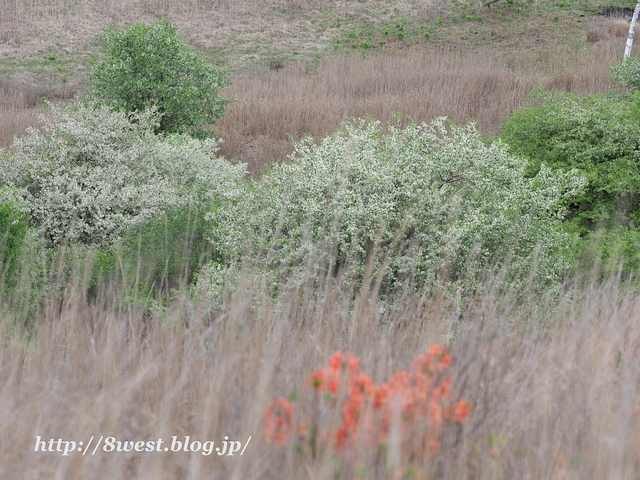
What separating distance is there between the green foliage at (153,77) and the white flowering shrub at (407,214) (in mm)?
8734

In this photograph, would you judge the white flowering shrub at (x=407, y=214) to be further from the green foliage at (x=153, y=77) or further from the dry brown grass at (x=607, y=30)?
the dry brown grass at (x=607, y=30)

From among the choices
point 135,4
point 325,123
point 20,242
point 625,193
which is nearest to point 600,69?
point 325,123

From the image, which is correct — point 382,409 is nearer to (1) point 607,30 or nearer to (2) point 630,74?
(2) point 630,74

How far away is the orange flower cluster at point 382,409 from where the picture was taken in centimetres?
190

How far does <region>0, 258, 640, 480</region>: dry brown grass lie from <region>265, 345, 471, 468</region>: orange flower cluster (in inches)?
2.7

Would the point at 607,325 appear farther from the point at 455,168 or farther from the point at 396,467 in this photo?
the point at 455,168

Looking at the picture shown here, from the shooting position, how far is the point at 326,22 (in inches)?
1448

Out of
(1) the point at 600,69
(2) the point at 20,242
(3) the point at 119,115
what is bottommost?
(2) the point at 20,242

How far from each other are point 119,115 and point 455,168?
258 inches

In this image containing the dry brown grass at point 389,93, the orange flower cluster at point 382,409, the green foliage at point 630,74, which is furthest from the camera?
the dry brown grass at point 389,93

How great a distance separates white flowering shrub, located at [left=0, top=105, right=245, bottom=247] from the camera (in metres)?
9.75

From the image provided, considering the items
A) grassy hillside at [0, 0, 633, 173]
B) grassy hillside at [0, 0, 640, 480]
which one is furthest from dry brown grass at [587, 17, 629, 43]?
grassy hillside at [0, 0, 640, 480]

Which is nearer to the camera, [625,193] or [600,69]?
[625,193]

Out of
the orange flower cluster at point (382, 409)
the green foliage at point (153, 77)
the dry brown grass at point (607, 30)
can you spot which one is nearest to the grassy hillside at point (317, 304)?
the orange flower cluster at point (382, 409)
